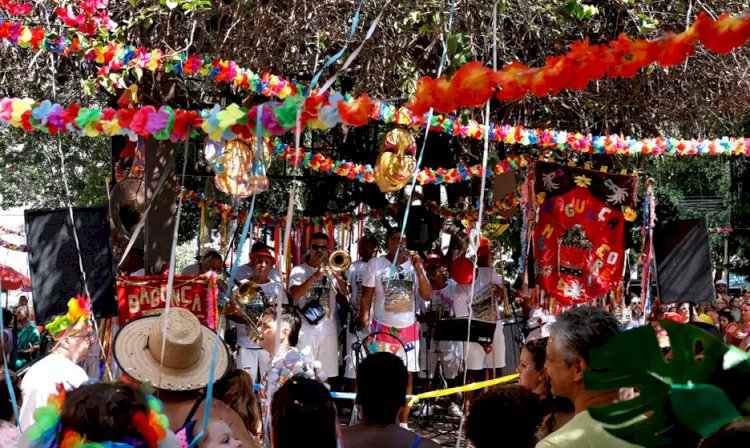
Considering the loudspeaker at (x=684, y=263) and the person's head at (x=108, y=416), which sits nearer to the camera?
the person's head at (x=108, y=416)

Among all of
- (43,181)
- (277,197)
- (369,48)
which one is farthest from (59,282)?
(43,181)

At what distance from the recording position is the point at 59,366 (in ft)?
17.4

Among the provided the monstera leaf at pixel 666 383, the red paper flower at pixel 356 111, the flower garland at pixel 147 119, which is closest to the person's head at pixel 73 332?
the flower garland at pixel 147 119

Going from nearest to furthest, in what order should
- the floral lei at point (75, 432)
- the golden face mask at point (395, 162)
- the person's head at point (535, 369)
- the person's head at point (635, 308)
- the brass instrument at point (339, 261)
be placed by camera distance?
the floral lei at point (75, 432) < the person's head at point (535, 369) < the golden face mask at point (395, 162) < the brass instrument at point (339, 261) < the person's head at point (635, 308)

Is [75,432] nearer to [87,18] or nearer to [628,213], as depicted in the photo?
[87,18]

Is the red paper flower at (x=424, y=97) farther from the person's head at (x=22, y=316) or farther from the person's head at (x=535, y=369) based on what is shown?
the person's head at (x=22, y=316)

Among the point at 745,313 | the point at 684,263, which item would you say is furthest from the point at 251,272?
the point at 745,313

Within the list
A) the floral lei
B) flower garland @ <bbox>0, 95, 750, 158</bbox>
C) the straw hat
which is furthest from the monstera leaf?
the straw hat

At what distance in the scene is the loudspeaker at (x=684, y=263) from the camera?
9820mm

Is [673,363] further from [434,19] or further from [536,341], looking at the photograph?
[434,19]

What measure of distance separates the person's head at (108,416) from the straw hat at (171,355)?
143 cm

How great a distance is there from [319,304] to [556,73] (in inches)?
258

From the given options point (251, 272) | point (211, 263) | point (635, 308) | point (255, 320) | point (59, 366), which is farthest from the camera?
point (635, 308)

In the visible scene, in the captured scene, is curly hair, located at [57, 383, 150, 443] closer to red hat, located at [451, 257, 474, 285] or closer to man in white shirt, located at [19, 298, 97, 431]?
man in white shirt, located at [19, 298, 97, 431]
